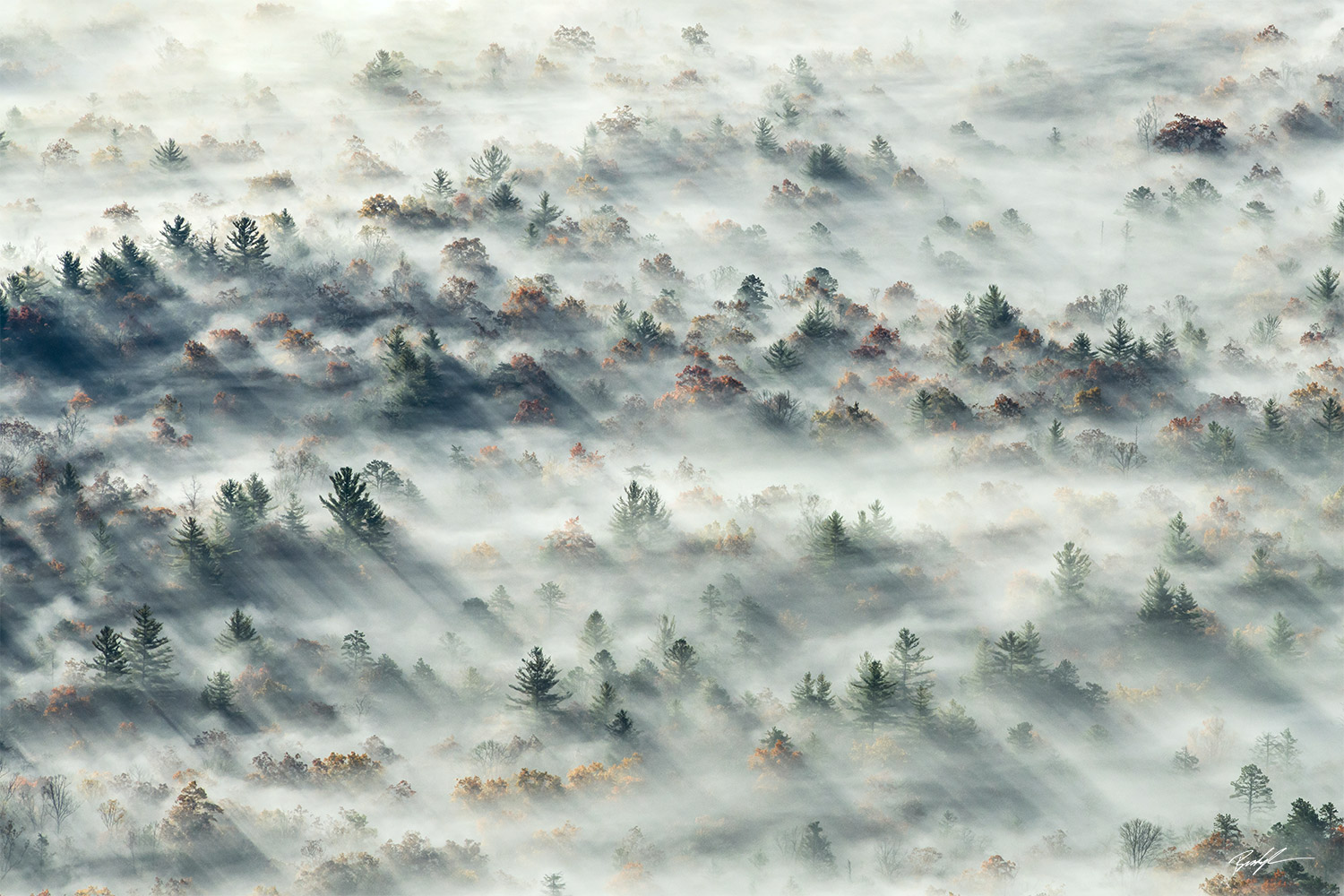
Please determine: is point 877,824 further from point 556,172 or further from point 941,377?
point 556,172

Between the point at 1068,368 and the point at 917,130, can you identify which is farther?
the point at 917,130

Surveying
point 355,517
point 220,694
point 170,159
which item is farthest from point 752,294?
point 170,159

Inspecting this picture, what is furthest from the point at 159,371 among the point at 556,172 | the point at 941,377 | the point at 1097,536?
the point at 1097,536

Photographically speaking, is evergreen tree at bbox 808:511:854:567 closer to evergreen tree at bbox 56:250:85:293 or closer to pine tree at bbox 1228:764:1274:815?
pine tree at bbox 1228:764:1274:815

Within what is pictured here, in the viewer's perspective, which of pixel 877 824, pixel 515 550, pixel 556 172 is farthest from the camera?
pixel 556 172

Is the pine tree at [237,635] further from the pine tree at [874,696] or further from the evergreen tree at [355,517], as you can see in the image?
the pine tree at [874,696]

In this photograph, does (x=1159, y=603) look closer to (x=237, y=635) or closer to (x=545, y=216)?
(x=237, y=635)
